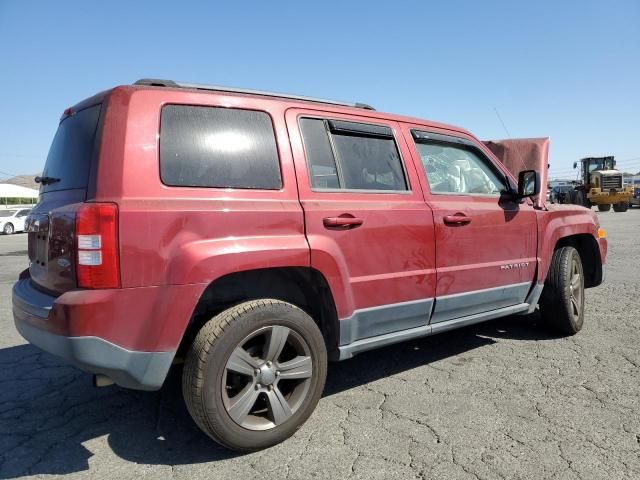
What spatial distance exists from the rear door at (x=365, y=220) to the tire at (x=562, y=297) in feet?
5.57

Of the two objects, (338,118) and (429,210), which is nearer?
(338,118)

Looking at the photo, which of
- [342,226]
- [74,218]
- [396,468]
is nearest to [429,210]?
[342,226]

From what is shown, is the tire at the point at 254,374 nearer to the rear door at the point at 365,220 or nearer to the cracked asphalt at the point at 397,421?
the cracked asphalt at the point at 397,421

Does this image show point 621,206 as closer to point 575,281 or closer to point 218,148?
point 575,281

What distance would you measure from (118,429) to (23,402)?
893 millimetres

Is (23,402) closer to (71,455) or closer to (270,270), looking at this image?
(71,455)

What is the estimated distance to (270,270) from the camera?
2773 millimetres

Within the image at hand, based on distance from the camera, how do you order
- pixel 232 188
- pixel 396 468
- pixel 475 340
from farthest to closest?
pixel 475 340
pixel 232 188
pixel 396 468

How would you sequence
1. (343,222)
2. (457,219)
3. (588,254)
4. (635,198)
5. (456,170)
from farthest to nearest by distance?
1. (635,198)
2. (588,254)
3. (456,170)
4. (457,219)
5. (343,222)

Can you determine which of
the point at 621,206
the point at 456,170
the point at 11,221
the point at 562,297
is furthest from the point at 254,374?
the point at 621,206

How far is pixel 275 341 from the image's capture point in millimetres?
2650

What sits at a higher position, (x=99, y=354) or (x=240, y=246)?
(x=240, y=246)

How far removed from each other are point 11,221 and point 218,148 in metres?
30.8

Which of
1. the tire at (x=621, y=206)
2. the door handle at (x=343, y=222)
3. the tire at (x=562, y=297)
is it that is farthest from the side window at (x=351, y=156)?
the tire at (x=621, y=206)
